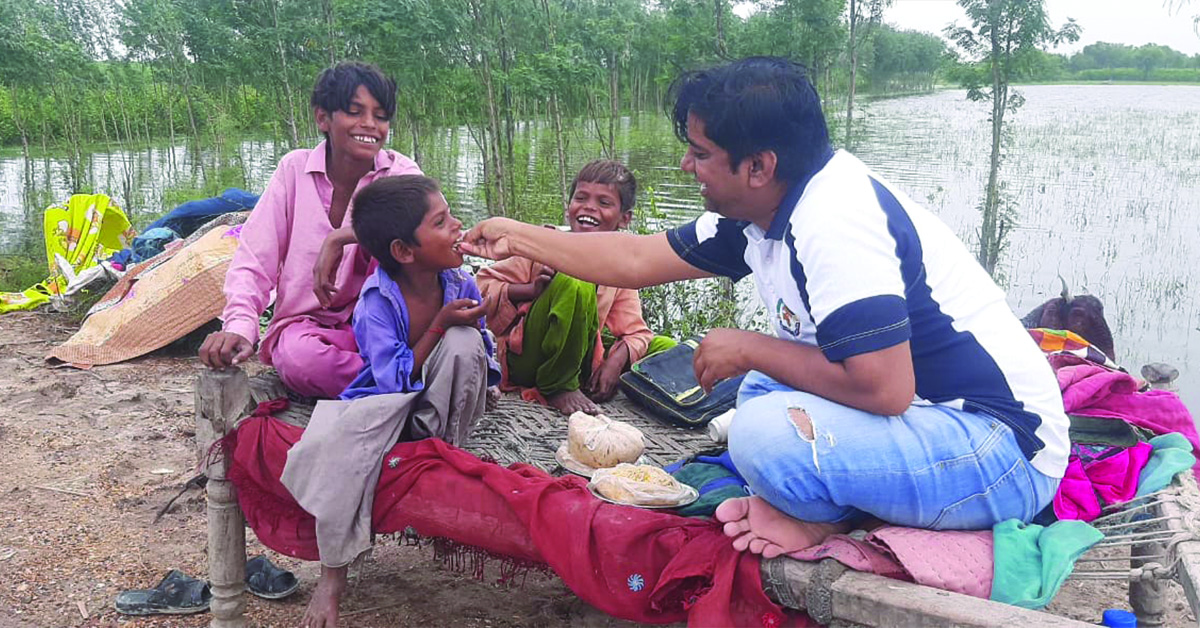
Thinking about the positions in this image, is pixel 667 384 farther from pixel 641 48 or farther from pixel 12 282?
pixel 641 48

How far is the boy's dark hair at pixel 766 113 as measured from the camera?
1.99 metres

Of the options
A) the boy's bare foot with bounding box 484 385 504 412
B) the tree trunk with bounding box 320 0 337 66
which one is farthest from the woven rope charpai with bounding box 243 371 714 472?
the tree trunk with bounding box 320 0 337 66

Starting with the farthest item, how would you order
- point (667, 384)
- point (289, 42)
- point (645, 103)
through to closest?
point (645, 103) < point (289, 42) < point (667, 384)

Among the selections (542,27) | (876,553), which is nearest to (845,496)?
(876,553)

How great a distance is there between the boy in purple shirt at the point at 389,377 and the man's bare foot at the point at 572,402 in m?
0.53

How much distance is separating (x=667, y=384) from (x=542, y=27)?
549 centimetres

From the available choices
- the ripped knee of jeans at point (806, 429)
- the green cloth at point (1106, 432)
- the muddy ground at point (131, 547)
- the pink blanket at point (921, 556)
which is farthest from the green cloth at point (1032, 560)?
the muddy ground at point (131, 547)

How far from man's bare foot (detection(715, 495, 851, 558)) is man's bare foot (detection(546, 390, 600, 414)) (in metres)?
1.53

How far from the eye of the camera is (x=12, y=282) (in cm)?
819

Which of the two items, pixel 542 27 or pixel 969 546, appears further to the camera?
pixel 542 27

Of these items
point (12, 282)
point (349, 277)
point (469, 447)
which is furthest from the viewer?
point (12, 282)

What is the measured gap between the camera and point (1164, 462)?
2.63 metres

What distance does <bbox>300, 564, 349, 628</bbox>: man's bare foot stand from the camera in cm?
273

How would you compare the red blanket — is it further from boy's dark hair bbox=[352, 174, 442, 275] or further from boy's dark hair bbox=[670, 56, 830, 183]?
boy's dark hair bbox=[670, 56, 830, 183]
